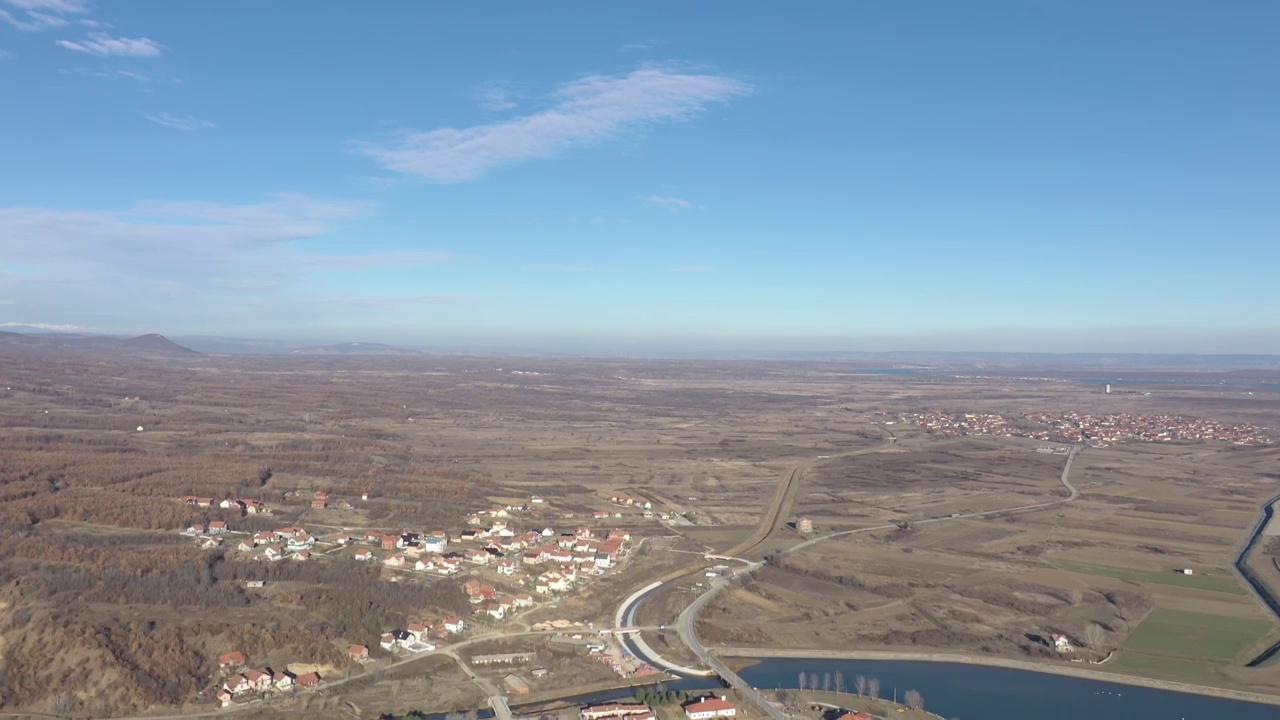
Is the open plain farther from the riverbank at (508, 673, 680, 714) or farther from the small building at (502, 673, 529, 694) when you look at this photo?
the small building at (502, 673, 529, 694)

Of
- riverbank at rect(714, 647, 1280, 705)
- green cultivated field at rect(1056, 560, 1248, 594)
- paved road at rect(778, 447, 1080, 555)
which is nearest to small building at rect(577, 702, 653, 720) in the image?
riverbank at rect(714, 647, 1280, 705)

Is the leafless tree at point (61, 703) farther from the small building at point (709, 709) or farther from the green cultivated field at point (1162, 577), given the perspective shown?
the green cultivated field at point (1162, 577)

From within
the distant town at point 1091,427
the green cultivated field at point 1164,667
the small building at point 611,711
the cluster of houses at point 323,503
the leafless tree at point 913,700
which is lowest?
the leafless tree at point 913,700

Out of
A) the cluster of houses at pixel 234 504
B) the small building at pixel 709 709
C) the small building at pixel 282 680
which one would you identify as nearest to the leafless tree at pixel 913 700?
the small building at pixel 709 709

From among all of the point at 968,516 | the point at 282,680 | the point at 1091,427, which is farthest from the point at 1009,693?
the point at 1091,427

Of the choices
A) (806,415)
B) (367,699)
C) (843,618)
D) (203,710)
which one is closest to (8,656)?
(203,710)

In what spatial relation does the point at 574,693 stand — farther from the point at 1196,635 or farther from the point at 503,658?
the point at 1196,635

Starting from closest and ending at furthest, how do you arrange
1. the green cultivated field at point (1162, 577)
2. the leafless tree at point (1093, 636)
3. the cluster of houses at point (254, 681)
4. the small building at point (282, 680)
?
the cluster of houses at point (254, 681), the small building at point (282, 680), the leafless tree at point (1093, 636), the green cultivated field at point (1162, 577)
